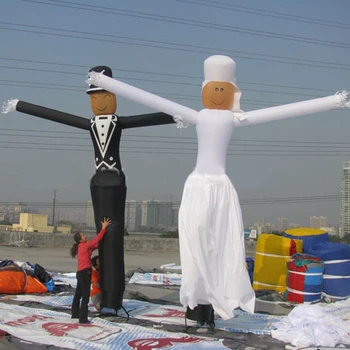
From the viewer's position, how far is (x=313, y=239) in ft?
28.6

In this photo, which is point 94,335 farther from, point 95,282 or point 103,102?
point 103,102

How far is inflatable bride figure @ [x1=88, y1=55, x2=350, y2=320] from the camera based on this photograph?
497 centimetres

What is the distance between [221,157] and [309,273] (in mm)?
3094

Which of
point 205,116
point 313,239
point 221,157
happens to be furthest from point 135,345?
point 313,239

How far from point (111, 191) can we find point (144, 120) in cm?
92

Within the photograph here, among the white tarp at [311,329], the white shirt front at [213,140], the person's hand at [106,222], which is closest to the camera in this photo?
the white tarp at [311,329]

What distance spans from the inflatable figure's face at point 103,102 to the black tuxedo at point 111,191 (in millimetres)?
80

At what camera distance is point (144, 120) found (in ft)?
19.6

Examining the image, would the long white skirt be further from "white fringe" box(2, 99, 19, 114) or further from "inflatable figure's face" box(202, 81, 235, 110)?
"white fringe" box(2, 99, 19, 114)

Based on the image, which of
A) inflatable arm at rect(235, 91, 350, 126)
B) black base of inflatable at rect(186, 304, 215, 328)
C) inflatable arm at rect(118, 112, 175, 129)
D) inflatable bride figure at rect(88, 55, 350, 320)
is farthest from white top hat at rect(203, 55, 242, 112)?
black base of inflatable at rect(186, 304, 215, 328)

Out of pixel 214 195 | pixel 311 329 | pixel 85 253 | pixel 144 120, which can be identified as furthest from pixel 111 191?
pixel 311 329

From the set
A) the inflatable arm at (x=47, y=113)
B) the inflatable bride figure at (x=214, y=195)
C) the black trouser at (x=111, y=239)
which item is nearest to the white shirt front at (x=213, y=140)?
the inflatable bride figure at (x=214, y=195)

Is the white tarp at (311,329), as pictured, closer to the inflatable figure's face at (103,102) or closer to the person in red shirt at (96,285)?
the person in red shirt at (96,285)

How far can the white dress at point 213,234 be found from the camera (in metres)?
4.96
